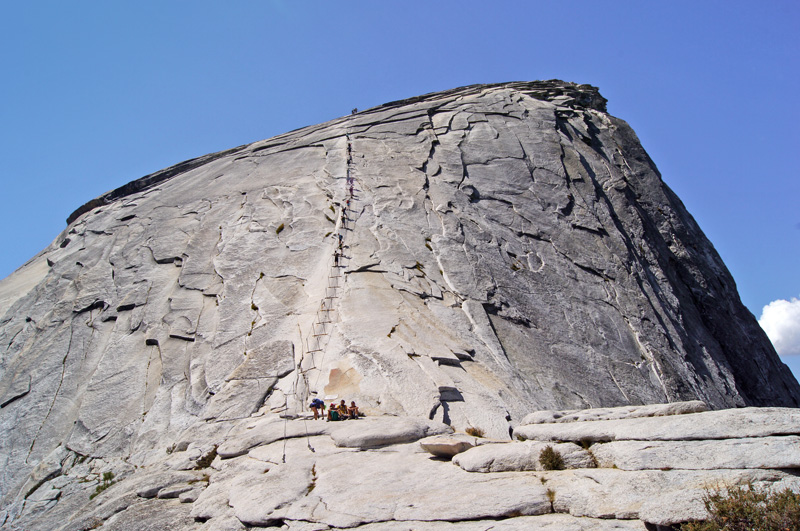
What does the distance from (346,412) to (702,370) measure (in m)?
16.7

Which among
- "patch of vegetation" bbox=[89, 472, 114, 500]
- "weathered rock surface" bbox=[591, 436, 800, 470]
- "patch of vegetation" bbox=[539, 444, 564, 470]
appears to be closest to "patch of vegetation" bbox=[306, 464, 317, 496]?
"patch of vegetation" bbox=[539, 444, 564, 470]

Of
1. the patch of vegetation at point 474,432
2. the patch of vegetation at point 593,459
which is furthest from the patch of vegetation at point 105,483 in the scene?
the patch of vegetation at point 593,459

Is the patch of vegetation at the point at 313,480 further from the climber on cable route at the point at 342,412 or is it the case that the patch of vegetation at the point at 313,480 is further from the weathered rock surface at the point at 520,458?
the weathered rock surface at the point at 520,458

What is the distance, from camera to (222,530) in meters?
9.80

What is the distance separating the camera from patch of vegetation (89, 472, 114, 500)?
14.5 metres

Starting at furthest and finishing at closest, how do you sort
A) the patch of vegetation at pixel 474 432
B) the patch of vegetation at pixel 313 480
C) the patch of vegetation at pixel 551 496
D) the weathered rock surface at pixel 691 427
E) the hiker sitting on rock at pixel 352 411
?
the hiker sitting on rock at pixel 352 411, the patch of vegetation at pixel 474 432, the patch of vegetation at pixel 313 480, the weathered rock surface at pixel 691 427, the patch of vegetation at pixel 551 496

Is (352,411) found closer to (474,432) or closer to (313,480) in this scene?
(474,432)

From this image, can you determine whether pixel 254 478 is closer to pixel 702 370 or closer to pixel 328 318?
pixel 328 318

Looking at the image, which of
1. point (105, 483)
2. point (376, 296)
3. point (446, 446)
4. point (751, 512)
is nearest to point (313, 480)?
point (446, 446)

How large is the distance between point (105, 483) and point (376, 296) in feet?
28.6

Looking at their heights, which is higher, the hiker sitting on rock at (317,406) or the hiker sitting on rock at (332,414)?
the hiker sitting on rock at (317,406)

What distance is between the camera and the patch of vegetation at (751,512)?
6.91 meters

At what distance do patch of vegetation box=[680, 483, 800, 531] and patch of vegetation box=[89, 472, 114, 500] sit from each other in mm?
12636

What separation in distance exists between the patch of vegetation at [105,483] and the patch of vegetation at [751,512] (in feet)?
41.5
